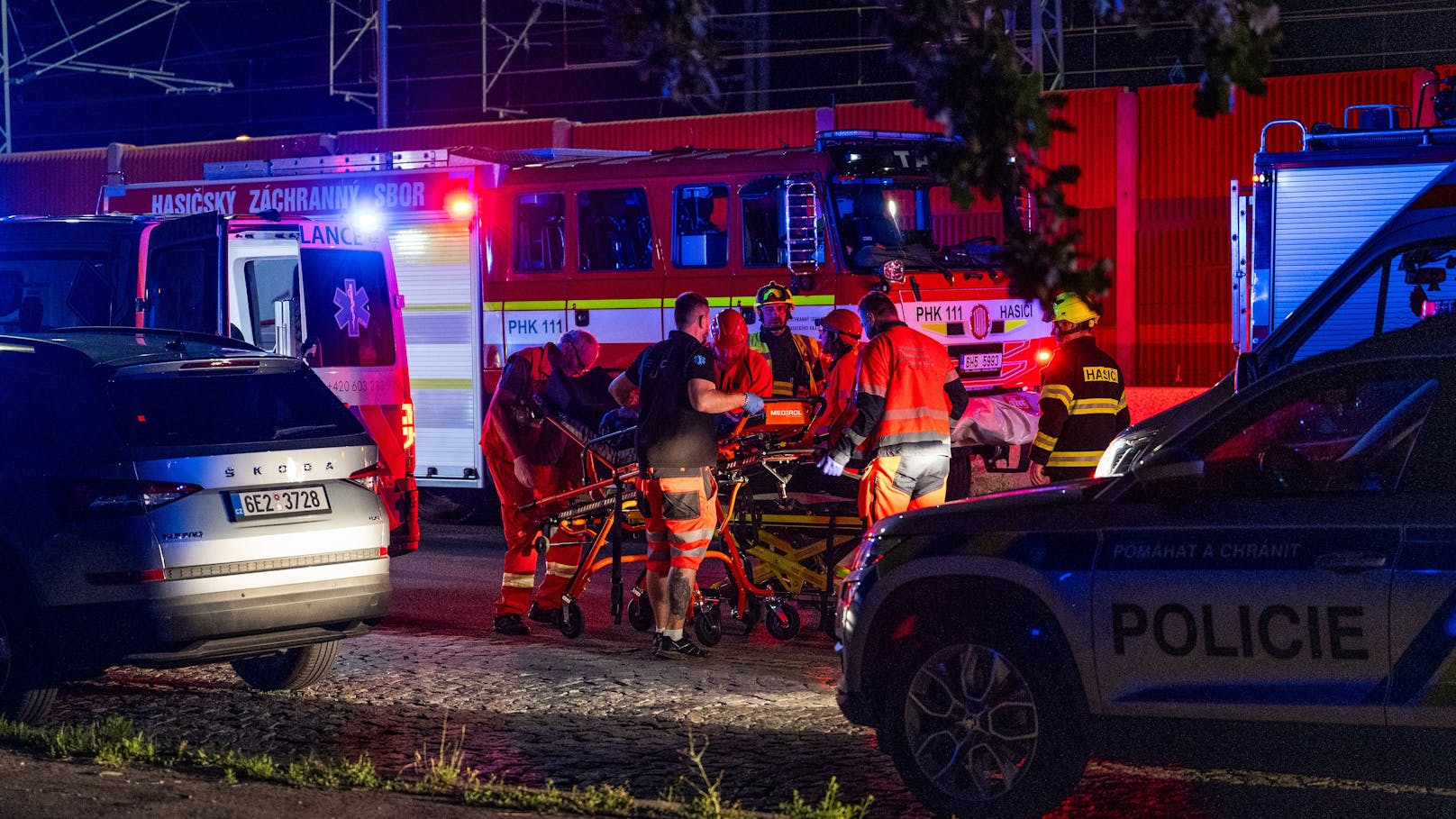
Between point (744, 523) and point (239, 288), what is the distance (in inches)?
178

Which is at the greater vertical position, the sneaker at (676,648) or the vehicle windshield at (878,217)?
the vehicle windshield at (878,217)

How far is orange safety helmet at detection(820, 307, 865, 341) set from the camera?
402 inches

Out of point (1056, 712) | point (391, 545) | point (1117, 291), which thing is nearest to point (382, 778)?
point (1056, 712)

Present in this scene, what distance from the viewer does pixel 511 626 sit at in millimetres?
9766

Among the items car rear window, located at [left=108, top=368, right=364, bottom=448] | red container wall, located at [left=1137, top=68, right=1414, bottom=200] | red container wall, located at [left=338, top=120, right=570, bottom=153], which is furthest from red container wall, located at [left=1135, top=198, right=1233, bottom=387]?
car rear window, located at [left=108, top=368, right=364, bottom=448]

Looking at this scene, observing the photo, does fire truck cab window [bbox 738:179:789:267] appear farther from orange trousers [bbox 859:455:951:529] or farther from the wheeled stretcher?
orange trousers [bbox 859:455:951:529]

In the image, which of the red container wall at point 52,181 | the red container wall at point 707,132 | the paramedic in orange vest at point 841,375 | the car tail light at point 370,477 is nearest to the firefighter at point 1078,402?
the paramedic in orange vest at point 841,375

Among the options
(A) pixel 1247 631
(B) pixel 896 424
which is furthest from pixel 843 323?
(A) pixel 1247 631

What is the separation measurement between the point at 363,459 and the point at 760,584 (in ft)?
8.64

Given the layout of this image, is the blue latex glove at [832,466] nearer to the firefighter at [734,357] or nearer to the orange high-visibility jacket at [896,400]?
the orange high-visibility jacket at [896,400]

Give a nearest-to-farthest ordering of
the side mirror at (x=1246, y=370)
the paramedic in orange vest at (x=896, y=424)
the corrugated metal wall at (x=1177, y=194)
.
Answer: the paramedic in orange vest at (x=896, y=424) → the side mirror at (x=1246, y=370) → the corrugated metal wall at (x=1177, y=194)

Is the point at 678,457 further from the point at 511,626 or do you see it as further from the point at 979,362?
the point at 979,362

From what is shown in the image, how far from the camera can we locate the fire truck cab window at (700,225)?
542 inches

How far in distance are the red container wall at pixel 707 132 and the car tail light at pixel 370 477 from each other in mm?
16256
